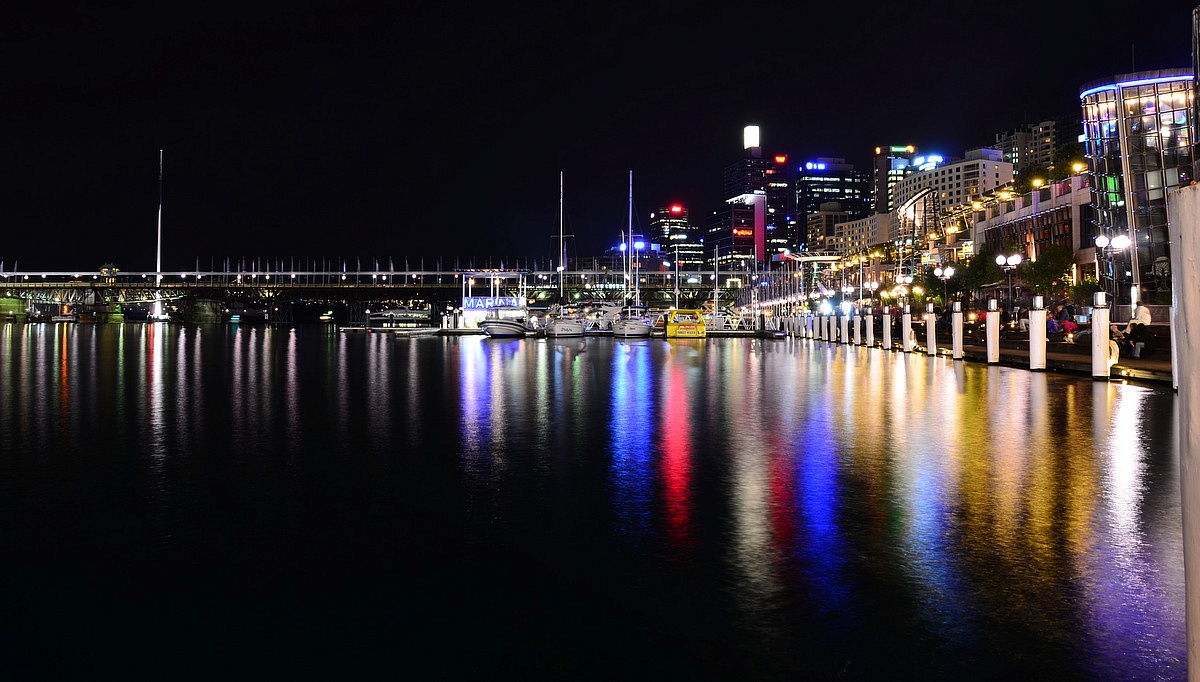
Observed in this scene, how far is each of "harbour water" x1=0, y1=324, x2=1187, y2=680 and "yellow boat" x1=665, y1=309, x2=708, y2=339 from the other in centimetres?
4726

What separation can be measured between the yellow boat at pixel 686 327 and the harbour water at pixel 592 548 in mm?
47255

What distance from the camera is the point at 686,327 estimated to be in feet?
196

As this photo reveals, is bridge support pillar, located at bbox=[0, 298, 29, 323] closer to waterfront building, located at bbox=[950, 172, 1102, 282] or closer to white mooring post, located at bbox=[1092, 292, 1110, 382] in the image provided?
waterfront building, located at bbox=[950, 172, 1102, 282]

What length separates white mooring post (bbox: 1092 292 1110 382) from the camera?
18828mm

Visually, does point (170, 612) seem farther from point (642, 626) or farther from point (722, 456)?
point (722, 456)

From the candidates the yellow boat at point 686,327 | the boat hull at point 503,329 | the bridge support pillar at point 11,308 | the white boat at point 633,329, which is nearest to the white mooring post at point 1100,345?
the yellow boat at point 686,327

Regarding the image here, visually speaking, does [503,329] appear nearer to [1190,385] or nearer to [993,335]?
[993,335]

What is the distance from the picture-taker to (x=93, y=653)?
3.66m

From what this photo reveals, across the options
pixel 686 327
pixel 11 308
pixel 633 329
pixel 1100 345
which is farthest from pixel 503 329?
pixel 11 308

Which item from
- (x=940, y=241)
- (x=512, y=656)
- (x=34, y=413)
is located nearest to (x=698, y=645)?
(x=512, y=656)

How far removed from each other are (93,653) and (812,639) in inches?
106

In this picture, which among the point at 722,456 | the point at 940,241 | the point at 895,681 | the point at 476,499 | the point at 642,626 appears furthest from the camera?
the point at 940,241

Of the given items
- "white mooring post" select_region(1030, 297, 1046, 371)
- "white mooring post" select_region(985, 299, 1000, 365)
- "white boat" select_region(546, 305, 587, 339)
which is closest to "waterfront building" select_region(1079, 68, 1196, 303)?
"white boat" select_region(546, 305, 587, 339)

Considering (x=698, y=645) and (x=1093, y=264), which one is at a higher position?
(x=1093, y=264)
